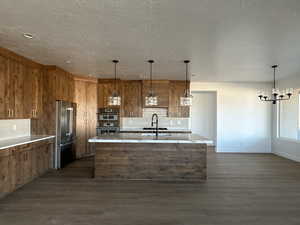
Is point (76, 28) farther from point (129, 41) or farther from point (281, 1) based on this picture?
point (281, 1)

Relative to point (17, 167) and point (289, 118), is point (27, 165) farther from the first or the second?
point (289, 118)

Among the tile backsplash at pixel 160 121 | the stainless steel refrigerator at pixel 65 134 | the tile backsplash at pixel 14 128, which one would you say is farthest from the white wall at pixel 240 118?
the tile backsplash at pixel 14 128

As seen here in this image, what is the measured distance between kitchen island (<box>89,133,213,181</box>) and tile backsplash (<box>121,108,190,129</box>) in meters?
3.16

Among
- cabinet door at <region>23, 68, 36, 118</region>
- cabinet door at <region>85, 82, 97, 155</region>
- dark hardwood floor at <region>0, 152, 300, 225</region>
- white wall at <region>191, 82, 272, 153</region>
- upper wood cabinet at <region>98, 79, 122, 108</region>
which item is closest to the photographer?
dark hardwood floor at <region>0, 152, 300, 225</region>

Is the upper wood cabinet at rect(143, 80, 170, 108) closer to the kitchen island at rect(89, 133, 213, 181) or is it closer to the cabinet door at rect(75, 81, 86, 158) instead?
the cabinet door at rect(75, 81, 86, 158)

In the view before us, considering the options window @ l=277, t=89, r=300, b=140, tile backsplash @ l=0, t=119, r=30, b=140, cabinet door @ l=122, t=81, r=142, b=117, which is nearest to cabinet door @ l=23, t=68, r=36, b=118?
tile backsplash @ l=0, t=119, r=30, b=140

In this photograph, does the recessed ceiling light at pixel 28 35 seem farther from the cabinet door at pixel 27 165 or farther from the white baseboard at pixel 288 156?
the white baseboard at pixel 288 156

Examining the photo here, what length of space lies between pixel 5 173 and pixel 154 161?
103 inches

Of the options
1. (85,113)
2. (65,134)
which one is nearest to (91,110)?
(85,113)

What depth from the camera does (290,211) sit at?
3.35 m

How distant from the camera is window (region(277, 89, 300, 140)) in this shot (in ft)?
23.1

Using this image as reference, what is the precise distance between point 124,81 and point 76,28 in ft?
14.4

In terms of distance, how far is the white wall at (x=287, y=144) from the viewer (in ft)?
22.5

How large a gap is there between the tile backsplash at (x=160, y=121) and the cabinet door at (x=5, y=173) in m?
4.35
